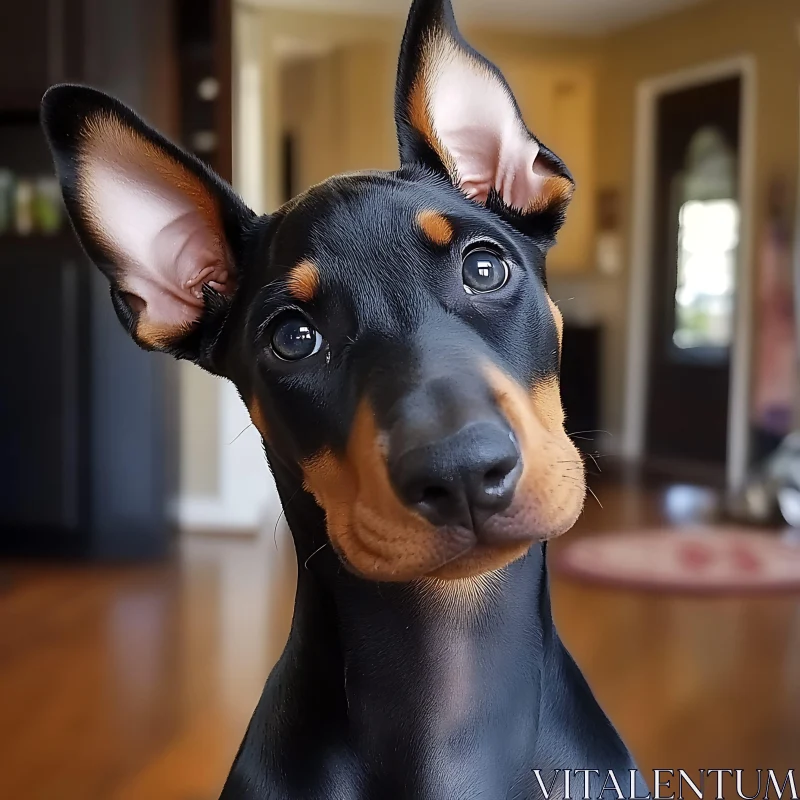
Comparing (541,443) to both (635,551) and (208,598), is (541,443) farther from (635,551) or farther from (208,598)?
(635,551)

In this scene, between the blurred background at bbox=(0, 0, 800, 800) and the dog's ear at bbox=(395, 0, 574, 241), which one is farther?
the blurred background at bbox=(0, 0, 800, 800)

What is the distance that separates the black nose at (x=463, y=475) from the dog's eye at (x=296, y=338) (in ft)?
0.48

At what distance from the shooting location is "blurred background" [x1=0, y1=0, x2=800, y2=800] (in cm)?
205

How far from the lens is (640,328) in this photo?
19.3 ft

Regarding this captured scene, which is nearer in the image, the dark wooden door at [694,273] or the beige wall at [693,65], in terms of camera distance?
the beige wall at [693,65]

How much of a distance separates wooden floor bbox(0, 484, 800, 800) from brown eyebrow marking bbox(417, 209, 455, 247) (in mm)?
1302

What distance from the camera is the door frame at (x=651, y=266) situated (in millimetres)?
4996

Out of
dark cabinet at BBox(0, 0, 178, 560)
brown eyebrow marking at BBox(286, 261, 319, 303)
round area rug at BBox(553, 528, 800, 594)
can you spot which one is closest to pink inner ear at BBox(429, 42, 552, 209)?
brown eyebrow marking at BBox(286, 261, 319, 303)

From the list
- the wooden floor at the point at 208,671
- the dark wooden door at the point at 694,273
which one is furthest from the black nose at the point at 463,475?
the dark wooden door at the point at 694,273

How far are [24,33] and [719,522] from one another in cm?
311

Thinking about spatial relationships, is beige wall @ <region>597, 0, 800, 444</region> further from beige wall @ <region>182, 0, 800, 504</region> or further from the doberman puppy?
the doberman puppy

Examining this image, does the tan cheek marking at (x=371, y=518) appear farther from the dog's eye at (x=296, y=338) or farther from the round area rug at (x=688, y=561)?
the round area rug at (x=688, y=561)

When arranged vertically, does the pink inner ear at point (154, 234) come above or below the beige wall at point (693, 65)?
below

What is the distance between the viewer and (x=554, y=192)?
2.40 ft
